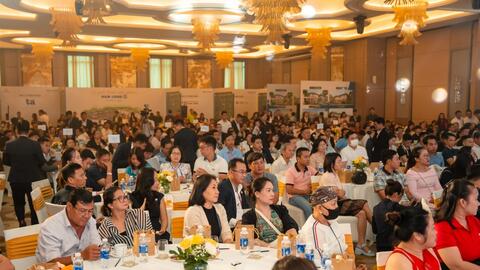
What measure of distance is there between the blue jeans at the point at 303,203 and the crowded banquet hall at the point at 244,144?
25 mm

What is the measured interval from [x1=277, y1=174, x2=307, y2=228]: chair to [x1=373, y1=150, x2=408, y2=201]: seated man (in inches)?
40.6

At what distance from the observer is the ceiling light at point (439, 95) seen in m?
14.7

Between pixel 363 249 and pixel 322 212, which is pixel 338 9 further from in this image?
pixel 322 212

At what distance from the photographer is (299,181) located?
657 cm

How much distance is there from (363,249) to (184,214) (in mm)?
2788

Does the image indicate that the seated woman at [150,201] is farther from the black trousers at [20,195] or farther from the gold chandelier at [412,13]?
the gold chandelier at [412,13]

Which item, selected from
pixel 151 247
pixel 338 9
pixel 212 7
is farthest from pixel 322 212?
pixel 338 9

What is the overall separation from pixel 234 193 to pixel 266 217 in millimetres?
995

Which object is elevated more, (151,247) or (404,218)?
(404,218)

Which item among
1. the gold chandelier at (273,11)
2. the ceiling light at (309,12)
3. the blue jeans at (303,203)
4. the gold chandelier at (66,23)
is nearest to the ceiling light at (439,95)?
the ceiling light at (309,12)

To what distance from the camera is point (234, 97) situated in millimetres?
20922

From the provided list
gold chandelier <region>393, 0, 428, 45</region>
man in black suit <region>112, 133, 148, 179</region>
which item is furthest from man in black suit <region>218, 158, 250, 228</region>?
gold chandelier <region>393, 0, 428, 45</region>

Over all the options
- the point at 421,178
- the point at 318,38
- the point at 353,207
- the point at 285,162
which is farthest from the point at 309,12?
the point at 353,207

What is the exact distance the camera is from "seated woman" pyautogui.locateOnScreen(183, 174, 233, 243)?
4.29 m
